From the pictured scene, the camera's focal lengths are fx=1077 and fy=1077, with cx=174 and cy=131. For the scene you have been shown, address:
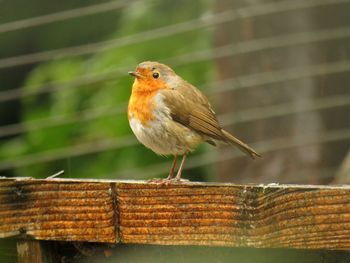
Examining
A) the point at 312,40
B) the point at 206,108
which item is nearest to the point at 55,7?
the point at 312,40

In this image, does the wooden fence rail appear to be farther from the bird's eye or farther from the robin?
the bird's eye

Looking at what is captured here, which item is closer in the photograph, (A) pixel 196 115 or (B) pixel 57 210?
(B) pixel 57 210

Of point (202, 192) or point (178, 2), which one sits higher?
point (178, 2)

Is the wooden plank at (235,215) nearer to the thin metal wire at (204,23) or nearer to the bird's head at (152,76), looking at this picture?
the bird's head at (152,76)

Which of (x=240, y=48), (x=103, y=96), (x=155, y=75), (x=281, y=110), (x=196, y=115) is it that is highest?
(x=103, y=96)

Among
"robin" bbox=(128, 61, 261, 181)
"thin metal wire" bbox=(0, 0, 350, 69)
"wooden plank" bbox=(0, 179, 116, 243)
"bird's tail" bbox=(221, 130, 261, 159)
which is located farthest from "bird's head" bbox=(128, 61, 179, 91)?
"wooden plank" bbox=(0, 179, 116, 243)

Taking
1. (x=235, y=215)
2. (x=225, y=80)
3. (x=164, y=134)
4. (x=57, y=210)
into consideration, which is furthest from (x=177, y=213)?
(x=225, y=80)

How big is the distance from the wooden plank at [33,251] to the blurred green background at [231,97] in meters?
2.66

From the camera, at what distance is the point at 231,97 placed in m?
5.35

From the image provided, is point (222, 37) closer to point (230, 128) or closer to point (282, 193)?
point (230, 128)

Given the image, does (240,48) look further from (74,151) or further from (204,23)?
(74,151)

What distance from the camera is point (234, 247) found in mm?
2348

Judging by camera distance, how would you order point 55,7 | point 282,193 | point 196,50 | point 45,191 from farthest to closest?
point 55,7
point 196,50
point 45,191
point 282,193

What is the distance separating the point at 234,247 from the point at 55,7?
4445 millimetres
